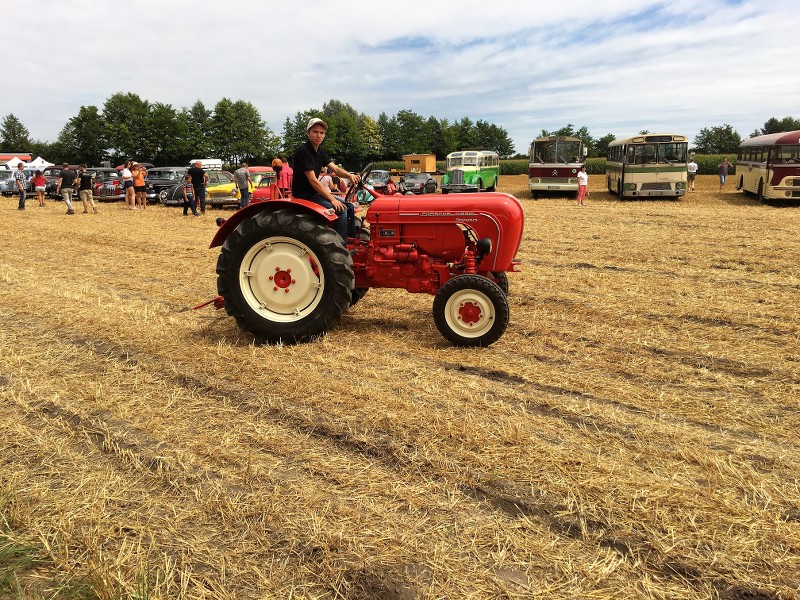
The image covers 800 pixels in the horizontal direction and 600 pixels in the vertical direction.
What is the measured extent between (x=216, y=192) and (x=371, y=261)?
1599cm

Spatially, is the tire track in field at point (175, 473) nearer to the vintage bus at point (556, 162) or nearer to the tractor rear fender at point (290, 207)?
the tractor rear fender at point (290, 207)

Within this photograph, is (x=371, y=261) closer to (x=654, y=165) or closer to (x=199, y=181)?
(x=199, y=181)

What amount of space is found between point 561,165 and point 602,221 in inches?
351

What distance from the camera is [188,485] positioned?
2.92 metres

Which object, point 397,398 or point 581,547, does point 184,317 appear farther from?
point 581,547

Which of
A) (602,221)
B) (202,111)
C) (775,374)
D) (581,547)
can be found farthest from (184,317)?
(202,111)

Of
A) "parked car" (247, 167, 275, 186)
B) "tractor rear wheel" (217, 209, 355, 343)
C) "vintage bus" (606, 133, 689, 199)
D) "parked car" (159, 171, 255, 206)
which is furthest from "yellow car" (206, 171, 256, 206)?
"tractor rear wheel" (217, 209, 355, 343)

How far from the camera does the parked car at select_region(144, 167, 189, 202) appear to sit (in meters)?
23.0

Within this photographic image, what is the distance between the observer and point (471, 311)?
498cm

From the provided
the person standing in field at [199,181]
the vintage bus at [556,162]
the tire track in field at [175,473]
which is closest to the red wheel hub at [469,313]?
the tire track in field at [175,473]

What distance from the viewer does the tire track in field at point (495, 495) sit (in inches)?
93.0

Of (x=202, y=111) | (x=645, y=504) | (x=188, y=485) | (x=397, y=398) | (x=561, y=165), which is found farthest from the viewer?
(x=202, y=111)

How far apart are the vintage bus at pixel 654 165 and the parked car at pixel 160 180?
638 inches

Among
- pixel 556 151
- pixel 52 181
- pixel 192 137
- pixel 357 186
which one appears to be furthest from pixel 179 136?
pixel 357 186
